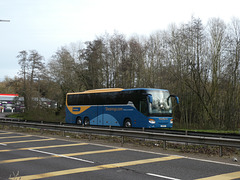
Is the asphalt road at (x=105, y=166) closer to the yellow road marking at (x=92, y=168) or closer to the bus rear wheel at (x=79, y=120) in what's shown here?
the yellow road marking at (x=92, y=168)

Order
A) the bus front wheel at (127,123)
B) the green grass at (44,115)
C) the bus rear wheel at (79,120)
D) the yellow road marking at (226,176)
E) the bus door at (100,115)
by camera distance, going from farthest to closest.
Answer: the green grass at (44,115)
the bus rear wheel at (79,120)
the bus door at (100,115)
the bus front wheel at (127,123)
the yellow road marking at (226,176)

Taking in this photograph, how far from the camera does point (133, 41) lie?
47.1 metres

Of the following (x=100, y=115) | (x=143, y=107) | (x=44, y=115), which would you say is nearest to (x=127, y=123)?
(x=143, y=107)

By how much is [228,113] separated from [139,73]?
14315 millimetres

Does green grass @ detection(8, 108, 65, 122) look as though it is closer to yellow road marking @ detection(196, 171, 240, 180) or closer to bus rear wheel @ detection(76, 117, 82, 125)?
bus rear wheel @ detection(76, 117, 82, 125)

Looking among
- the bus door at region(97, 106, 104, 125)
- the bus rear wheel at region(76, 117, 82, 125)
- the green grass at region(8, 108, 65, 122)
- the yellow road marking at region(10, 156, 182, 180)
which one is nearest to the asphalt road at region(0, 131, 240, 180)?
the yellow road marking at region(10, 156, 182, 180)

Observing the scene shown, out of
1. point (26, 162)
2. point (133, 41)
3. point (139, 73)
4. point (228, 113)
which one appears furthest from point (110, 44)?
point (26, 162)

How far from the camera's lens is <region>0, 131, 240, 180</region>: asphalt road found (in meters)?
8.34

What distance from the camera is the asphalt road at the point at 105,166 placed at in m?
8.34

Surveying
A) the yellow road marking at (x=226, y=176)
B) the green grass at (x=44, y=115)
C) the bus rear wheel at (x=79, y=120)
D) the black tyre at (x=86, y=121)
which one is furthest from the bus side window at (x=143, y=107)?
the green grass at (x=44, y=115)

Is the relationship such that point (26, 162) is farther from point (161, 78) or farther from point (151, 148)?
point (161, 78)

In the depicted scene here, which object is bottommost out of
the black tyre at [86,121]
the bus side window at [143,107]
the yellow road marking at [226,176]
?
the yellow road marking at [226,176]

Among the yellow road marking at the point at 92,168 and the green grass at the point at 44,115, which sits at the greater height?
the green grass at the point at 44,115

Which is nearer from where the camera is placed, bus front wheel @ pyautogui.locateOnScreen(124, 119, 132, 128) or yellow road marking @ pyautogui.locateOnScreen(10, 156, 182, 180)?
yellow road marking @ pyautogui.locateOnScreen(10, 156, 182, 180)
